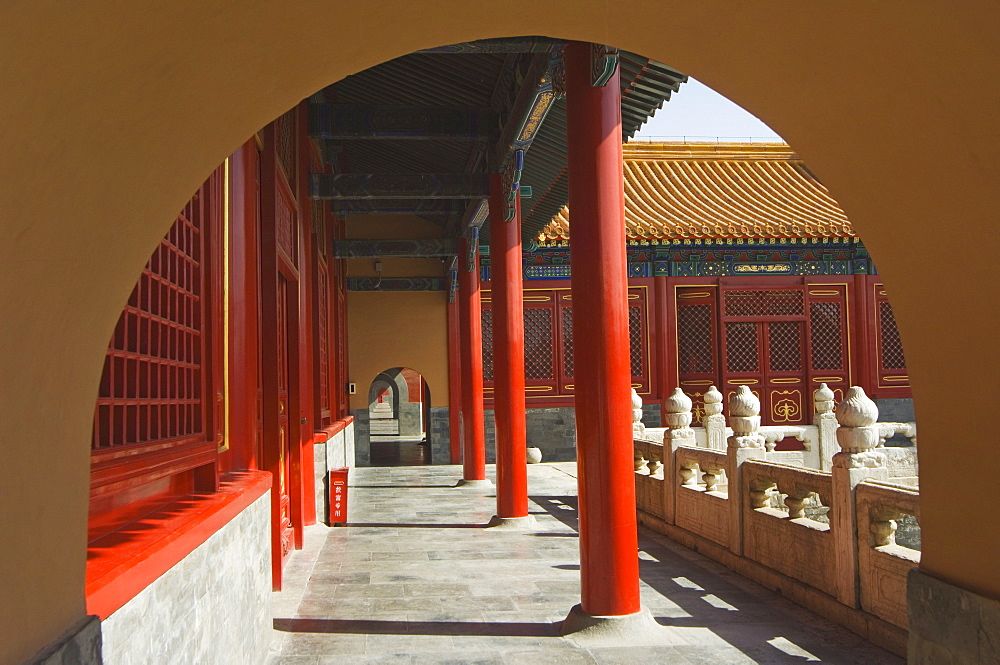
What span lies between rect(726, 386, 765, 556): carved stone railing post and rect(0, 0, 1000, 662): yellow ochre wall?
4.80m

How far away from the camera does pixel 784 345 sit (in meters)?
18.4

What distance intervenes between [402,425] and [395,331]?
12090 millimetres

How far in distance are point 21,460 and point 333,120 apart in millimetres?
8320

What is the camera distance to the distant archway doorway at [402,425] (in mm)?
20297

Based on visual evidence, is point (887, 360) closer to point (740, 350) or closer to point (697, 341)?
point (740, 350)

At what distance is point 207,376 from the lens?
4.28 m

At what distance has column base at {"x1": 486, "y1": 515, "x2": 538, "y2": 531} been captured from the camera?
31.7 feet

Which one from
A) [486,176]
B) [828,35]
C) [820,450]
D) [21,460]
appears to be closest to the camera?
[21,460]

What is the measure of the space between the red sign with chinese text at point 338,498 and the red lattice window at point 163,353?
5.90 meters

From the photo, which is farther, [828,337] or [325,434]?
[828,337]

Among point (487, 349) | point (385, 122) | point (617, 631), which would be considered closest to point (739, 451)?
point (617, 631)

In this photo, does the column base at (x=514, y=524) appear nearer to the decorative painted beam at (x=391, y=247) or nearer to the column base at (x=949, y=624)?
the decorative painted beam at (x=391, y=247)

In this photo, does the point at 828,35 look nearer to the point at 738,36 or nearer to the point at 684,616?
the point at 738,36

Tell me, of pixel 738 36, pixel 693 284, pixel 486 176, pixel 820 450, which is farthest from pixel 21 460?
pixel 693 284
